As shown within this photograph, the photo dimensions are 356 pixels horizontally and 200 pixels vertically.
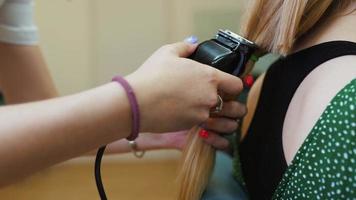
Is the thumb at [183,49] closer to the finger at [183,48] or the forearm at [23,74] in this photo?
the finger at [183,48]

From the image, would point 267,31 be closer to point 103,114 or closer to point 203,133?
point 203,133

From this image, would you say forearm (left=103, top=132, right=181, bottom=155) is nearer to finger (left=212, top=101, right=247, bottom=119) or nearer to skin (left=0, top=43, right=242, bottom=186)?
finger (left=212, top=101, right=247, bottom=119)

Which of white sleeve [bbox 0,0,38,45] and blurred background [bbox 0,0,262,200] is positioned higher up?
white sleeve [bbox 0,0,38,45]

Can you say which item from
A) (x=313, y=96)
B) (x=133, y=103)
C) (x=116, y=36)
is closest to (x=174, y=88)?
(x=133, y=103)

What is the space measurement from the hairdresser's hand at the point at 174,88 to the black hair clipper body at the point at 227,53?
0.02 m

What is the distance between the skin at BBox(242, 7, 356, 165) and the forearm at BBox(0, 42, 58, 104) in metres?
0.57

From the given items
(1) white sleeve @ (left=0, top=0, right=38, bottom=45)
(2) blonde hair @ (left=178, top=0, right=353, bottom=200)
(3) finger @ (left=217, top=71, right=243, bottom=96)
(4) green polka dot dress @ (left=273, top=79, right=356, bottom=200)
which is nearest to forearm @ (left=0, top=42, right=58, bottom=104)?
(1) white sleeve @ (left=0, top=0, right=38, bottom=45)

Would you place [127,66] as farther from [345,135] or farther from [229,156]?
[345,135]

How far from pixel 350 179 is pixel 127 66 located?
1.39 meters

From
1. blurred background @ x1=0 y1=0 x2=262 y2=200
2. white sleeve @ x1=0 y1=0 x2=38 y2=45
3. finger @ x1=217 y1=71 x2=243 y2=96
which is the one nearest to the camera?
finger @ x1=217 y1=71 x2=243 y2=96

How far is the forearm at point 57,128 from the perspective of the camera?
523mm

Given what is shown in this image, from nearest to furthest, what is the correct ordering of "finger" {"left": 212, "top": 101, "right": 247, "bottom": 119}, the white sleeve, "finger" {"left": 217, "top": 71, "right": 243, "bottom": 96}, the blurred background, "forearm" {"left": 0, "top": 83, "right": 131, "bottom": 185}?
"forearm" {"left": 0, "top": 83, "right": 131, "bottom": 185}, "finger" {"left": 217, "top": 71, "right": 243, "bottom": 96}, "finger" {"left": 212, "top": 101, "right": 247, "bottom": 119}, the white sleeve, the blurred background

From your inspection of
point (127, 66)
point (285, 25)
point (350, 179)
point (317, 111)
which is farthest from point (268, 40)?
point (127, 66)

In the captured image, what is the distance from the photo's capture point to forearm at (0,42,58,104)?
0.96 metres
